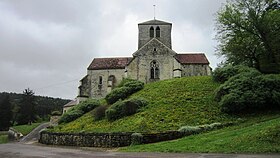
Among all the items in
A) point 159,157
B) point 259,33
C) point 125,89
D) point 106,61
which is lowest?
point 159,157

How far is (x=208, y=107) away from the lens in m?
25.4

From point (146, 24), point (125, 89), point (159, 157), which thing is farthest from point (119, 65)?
point (159, 157)

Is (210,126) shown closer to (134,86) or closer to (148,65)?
(134,86)

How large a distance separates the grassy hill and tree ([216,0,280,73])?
486 cm

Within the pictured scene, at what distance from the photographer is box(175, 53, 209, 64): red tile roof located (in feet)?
167

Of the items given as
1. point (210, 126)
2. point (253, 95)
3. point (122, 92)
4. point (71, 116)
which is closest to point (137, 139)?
point (210, 126)

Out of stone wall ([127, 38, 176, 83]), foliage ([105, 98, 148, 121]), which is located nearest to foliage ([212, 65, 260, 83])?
foliage ([105, 98, 148, 121])

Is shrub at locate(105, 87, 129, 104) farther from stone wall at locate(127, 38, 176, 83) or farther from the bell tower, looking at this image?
the bell tower

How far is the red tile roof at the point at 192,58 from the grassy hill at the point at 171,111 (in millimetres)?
17243

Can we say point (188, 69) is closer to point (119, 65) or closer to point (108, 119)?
point (119, 65)

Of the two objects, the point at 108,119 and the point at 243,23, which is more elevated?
the point at 243,23

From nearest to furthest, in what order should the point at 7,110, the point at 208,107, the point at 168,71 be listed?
the point at 208,107 → the point at 168,71 → the point at 7,110

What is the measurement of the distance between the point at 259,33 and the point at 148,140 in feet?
56.1

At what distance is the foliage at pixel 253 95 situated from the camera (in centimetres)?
2259
